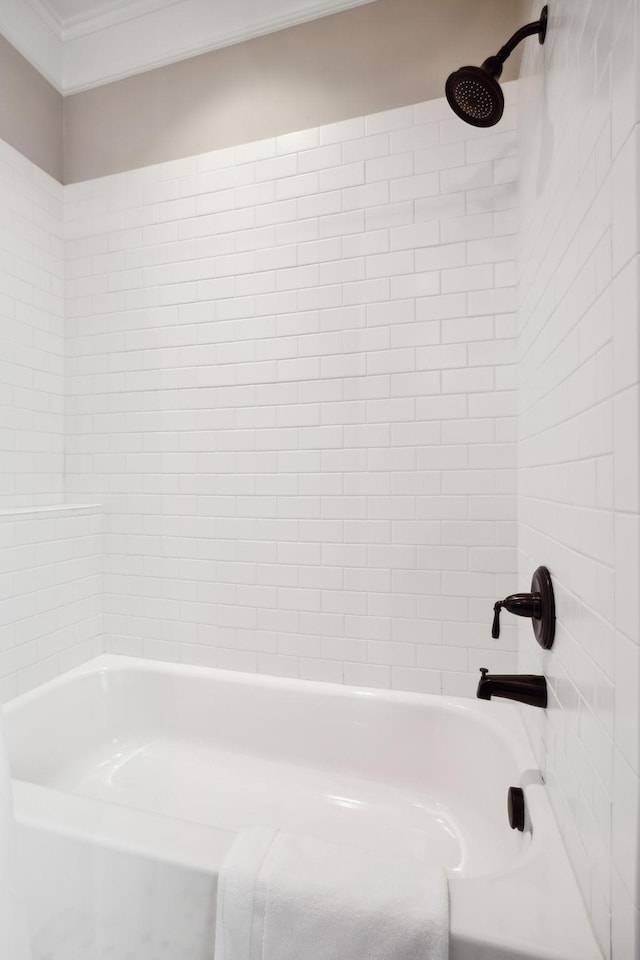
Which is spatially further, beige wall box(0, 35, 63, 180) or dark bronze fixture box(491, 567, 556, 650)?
beige wall box(0, 35, 63, 180)

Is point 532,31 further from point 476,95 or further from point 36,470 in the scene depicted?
point 36,470

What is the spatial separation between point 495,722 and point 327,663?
1.92 ft

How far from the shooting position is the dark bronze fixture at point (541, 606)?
1.08 m

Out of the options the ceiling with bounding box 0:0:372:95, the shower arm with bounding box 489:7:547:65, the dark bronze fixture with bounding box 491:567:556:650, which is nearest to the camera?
the dark bronze fixture with bounding box 491:567:556:650

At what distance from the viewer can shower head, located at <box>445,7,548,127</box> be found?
1.26 meters

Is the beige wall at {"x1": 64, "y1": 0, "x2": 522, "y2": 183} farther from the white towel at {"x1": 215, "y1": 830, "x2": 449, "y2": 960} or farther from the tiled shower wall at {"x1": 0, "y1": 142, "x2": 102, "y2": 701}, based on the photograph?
the white towel at {"x1": 215, "y1": 830, "x2": 449, "y2": 960}

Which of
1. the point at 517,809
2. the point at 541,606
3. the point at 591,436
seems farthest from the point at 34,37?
the point at 517,809

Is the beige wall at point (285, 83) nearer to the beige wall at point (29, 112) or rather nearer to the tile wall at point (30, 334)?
the beige wall at point (29, 112)

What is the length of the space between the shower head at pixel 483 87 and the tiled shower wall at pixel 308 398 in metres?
0.30

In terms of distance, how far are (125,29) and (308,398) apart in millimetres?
1704

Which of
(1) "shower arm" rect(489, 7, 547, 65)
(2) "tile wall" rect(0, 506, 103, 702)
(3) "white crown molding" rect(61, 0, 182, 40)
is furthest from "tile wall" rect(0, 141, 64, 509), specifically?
(1) "shower arm" rect(489, 7, 547, 65)

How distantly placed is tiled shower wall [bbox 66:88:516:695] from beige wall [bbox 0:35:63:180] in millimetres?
185

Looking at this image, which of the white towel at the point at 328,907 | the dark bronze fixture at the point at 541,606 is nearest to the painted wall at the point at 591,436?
the dark bronze fixture at the point at 541,606

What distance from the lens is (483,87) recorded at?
1.31 meters
